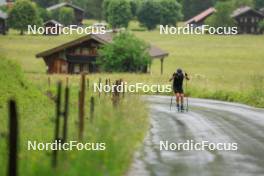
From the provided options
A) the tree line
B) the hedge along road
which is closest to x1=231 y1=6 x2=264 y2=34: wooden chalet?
the tree line

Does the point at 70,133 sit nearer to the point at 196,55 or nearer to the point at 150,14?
the point at 196,55

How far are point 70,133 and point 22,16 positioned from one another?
101 metres

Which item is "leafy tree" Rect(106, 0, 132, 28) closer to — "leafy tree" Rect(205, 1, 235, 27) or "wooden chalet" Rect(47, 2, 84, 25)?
"wooden chalet" Rect(47, 2, 84, 25)

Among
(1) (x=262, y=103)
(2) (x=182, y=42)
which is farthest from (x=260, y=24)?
(1) (x=262, y=103)

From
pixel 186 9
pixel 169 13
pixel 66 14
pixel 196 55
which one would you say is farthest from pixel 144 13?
pixel 196 55

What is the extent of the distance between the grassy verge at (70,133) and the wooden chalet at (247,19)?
12013 cm

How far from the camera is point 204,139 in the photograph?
1546 centimetres

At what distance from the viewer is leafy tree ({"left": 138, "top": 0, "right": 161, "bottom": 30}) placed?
140 meters

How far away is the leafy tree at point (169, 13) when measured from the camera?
14200 centimetres

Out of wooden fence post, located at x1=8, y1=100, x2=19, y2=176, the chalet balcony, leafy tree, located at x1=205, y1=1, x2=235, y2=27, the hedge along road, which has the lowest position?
the hedge along road

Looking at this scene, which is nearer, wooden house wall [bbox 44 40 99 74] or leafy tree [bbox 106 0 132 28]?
wooden house wall [bbox 44 40 99 74]

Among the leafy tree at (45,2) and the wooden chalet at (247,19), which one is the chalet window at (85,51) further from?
the leafy tree at (45,2)

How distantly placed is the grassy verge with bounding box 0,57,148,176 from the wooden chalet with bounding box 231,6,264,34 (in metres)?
120

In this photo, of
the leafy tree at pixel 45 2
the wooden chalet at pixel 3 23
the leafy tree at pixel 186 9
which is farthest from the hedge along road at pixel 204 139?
the leafy tree at pixel 45 2
